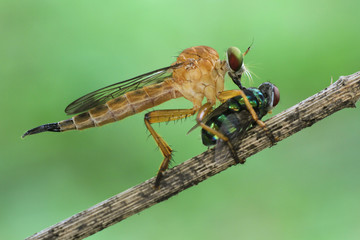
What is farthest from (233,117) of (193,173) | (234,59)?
(234,59)

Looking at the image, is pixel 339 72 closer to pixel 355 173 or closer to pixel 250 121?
pixel 355 173

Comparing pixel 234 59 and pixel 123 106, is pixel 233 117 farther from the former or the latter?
pixel 123 106

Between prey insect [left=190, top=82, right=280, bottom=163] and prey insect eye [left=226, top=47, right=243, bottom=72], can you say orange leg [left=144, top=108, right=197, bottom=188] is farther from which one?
prey insect eye [left=226, top=47, right=243, bottom=72]

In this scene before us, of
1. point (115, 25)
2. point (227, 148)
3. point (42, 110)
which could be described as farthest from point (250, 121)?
point (115, 25)

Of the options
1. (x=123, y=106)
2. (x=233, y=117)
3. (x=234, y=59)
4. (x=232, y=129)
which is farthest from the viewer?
(x=123, y=106)

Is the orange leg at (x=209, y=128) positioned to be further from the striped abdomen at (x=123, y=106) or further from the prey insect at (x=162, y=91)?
the striped abdomen at (x=123, y=106)

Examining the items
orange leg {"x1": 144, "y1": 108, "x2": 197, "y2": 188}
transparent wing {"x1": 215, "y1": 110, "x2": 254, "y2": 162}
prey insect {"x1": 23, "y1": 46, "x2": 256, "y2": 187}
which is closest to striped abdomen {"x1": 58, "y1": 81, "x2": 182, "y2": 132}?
prey insect {"x1": 23, "y1": 46, "x2": 256, "y2": 187}

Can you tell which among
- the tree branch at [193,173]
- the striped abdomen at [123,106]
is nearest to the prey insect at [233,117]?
the tree branch at [193,173]
